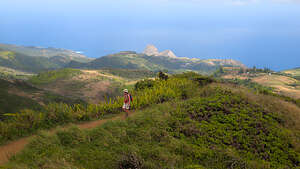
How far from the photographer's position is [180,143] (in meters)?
9.05

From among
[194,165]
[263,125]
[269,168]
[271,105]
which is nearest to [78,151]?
[194,165]

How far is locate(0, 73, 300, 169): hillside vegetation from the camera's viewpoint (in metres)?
7.71

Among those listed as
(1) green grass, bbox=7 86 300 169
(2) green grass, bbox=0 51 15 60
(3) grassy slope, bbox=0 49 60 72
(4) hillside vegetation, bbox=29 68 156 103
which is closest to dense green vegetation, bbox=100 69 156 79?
(4) hillside vegetation, bbox=29 68 156 103

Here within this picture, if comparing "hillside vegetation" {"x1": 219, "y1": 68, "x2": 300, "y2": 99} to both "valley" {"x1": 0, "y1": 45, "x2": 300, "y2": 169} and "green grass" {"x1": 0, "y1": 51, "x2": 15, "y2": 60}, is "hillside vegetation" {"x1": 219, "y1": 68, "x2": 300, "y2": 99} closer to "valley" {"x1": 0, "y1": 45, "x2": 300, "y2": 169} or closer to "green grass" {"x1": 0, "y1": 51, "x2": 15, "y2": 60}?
"valley" {"x1": 0, "y1": 45, "x2": 300, "y2": 169}

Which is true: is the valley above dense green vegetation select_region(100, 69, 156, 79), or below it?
below

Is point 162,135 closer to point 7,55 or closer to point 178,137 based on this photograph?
point 178,137

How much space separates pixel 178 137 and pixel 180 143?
3.00ft

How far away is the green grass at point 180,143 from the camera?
757cm

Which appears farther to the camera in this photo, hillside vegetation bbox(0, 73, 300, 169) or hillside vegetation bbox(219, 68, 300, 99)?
hillside vegetation bbox(219, 68, 300, 99)

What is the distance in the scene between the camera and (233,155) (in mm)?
8477

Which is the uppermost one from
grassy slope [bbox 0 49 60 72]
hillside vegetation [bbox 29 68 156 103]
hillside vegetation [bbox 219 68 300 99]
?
grassy slope [bbox 0 49 60 72]

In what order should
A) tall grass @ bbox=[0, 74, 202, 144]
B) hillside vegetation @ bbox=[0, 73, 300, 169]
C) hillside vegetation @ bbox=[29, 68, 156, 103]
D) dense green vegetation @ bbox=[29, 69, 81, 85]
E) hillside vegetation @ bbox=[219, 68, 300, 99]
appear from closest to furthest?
1. hillside vegetation @ bbox=[0, 73, 300, 169]
2. tall grass @ bbox=[0, 74, 202, 144]
3. hillside vegetation @ bbox=[29, 68, 156, 103]
4. hillside vegetation @ bbox=[219, 68, 300, 99]
5. dense green vegetation @ bbox=[29, 69, 81, 85]

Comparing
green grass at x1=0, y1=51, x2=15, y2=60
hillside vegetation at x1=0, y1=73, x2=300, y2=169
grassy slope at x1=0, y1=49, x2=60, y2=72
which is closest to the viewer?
hillside vegetation at x1=0, y1=73, x2=300, y2=169

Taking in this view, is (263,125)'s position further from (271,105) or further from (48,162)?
(48,162)
